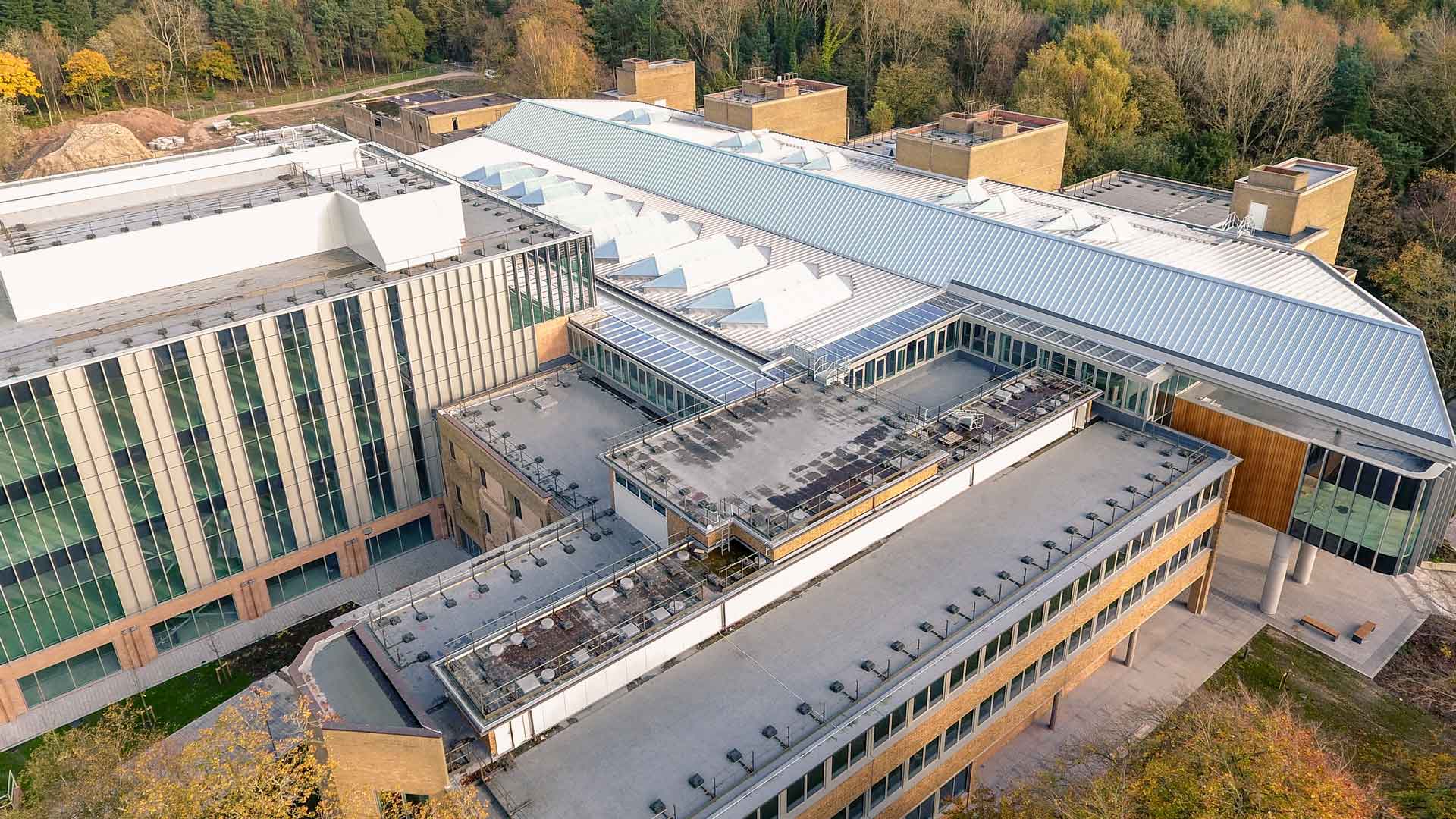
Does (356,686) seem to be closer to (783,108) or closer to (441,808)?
(441,808)

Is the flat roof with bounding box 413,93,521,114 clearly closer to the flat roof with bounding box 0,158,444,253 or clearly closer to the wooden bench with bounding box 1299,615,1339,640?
the flat roof with bounding box 0,158,444,253

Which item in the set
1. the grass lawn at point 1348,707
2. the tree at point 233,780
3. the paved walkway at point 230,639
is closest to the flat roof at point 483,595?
the tree at point 233,780

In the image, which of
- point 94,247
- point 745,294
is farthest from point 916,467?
point 94,247

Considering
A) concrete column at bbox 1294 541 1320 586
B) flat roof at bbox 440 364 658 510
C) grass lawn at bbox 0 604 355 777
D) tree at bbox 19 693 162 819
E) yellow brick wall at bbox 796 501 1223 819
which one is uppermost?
flat roof at bbox 440 364 658 510

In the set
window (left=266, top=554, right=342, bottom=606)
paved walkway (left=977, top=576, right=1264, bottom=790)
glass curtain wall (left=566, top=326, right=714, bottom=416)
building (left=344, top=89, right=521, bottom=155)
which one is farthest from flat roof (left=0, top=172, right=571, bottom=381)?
building (left=344, top=89, right=521, bottom=155)

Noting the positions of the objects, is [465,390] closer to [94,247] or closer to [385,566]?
[385,566]

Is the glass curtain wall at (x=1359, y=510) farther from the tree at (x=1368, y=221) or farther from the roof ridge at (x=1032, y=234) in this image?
the tree at (x=1368, y=221)

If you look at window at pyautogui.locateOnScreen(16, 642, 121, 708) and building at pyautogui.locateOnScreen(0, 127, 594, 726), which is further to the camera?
window at pyautogui.locateOnScreen(16, 642, 121, 708)
